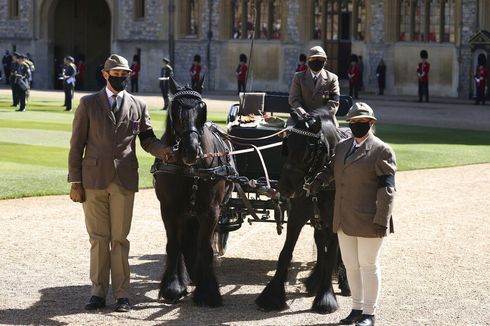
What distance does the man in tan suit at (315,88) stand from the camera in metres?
9.73

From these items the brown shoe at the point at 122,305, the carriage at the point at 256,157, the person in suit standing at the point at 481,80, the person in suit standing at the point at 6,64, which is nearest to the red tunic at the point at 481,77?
the person in suit standing at the point at 481,80

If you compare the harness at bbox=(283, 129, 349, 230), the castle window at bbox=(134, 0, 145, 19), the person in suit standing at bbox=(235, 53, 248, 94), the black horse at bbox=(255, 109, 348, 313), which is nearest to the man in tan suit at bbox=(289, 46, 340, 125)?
the black horse at bbox=(255, 109, 348, 313)

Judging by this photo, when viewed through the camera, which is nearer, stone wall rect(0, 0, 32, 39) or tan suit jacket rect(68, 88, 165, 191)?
tan suit jacket rect(68, 88, 165, 191)

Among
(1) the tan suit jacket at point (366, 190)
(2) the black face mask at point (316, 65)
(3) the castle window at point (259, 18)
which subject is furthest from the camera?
(3) the castle window at point (259, 18)

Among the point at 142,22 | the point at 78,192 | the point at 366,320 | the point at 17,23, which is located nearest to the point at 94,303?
the point at 78,192

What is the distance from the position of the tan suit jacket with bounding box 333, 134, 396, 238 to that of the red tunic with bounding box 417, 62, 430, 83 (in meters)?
29.8

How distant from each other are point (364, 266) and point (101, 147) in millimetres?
2092

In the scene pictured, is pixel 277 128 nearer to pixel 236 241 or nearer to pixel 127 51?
pixel 236 241

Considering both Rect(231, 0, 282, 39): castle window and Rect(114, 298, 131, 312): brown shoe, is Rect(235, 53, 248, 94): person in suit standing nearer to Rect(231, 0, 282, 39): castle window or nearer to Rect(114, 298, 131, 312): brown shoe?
Rect(231, 0, 282, 39): castle window

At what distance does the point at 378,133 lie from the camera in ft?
80.0

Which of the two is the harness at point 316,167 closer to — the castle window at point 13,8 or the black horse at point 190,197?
the black horse at point 190,197

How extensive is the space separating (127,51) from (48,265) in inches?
1478

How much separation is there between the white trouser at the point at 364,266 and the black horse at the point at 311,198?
508mm

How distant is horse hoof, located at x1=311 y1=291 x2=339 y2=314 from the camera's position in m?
8.42
